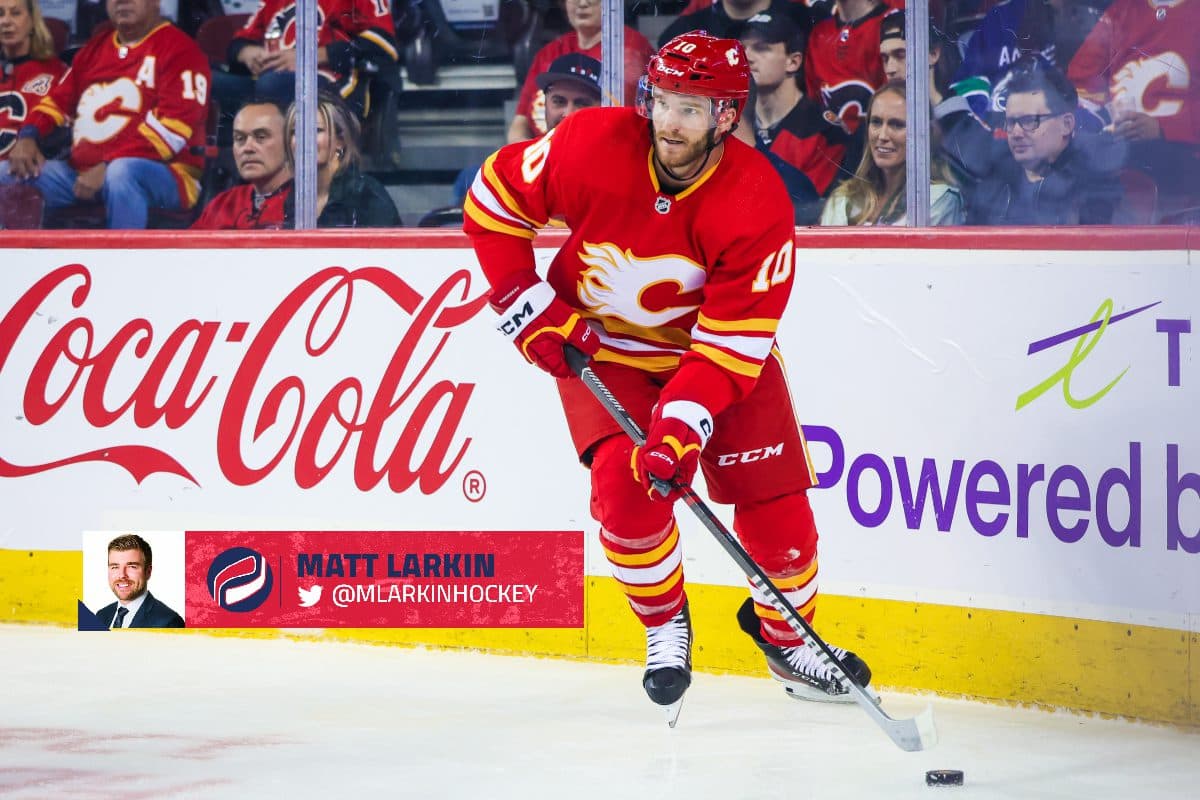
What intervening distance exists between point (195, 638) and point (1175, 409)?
7.74 ft

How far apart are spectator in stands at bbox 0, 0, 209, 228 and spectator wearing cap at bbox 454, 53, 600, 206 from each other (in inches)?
29.4

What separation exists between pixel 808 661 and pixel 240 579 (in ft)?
5.19

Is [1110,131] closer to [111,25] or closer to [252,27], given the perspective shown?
[252,27]

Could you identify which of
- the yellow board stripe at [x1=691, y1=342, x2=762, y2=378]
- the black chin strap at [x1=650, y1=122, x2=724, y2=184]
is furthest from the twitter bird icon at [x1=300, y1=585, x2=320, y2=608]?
the black chin strap at [x1=650, y1=122, x2=724, y2=184]

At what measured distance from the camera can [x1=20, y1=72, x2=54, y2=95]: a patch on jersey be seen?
4496mm

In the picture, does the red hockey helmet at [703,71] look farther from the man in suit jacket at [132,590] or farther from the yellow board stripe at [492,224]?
the man in suit jacket at [132,590]

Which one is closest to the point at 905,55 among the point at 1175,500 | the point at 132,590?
the point at 1175,500

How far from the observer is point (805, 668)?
326 cm

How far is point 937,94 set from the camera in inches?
146

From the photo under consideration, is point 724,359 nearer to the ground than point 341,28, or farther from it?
nearer to the ground

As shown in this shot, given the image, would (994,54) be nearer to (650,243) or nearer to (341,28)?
(650,243)

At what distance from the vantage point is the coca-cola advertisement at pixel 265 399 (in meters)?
3.99

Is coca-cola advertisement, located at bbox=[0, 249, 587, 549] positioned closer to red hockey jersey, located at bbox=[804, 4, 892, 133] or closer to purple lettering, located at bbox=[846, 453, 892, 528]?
purple lettering, located at bbox=[846, 453, 892, 528]

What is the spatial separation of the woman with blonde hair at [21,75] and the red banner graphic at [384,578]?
4.12ft
